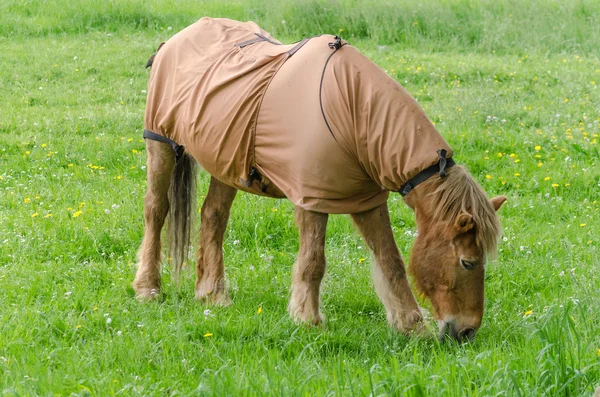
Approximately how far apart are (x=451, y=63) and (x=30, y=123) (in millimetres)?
6205

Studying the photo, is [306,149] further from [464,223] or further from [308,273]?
[464,223]

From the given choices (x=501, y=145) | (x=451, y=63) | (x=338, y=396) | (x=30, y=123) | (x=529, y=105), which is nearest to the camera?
(x=338, y=396)

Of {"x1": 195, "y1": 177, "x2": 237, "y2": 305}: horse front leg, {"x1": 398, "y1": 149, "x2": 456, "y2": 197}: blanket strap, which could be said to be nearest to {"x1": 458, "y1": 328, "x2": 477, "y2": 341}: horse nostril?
{"x1": 398, "y1": 149, "x2": 456, "y2": 197}: blanket strap

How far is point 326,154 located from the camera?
466 centimetres

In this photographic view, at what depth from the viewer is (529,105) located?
33.9 ft

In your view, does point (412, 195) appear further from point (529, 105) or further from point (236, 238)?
point (529, 105)

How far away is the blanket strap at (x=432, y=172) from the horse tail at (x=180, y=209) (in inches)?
A: 72.7

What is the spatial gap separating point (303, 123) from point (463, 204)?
1.01 metres

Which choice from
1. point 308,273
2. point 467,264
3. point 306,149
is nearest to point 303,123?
point 306,149

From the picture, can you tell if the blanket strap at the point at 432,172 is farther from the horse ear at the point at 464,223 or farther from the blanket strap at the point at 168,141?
the blanket strap at the point at 168,141

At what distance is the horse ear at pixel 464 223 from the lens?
4.48 metres

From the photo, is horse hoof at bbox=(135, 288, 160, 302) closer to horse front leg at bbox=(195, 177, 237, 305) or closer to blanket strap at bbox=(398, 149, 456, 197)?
horse front leg at bbox=(195, 177, 237, 305)

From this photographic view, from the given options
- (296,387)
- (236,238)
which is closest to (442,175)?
(296,387)

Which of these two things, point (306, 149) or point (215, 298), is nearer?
point (306, 149)
